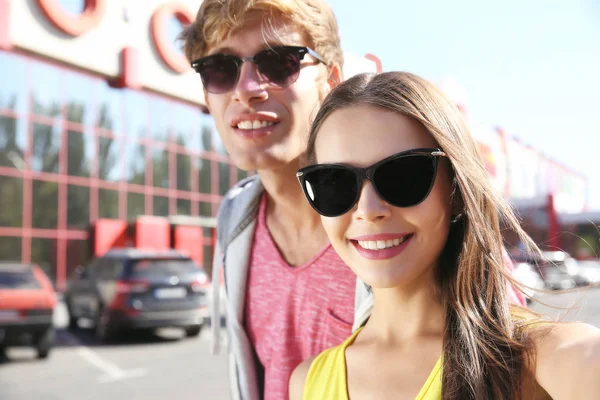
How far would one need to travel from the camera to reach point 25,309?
23.1ft

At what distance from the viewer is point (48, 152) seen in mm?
18047

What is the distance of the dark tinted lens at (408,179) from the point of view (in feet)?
3.22

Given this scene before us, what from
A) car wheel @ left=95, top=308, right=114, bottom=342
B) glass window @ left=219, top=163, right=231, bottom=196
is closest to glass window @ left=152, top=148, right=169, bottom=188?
glass window @ left=219, top=163, right=231, bottom=196

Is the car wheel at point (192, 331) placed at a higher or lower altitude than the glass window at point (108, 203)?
lower

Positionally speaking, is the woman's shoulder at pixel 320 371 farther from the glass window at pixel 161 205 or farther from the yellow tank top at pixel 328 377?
the glass window at pixel 161 205

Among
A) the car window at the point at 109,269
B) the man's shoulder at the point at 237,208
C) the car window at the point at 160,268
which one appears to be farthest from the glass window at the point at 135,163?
the man's shoulder at the point at 237,208

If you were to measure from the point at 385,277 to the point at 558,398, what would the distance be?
32 cm

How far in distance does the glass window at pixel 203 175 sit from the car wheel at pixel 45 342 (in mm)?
14447

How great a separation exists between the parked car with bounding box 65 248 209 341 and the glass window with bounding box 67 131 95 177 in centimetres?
1064

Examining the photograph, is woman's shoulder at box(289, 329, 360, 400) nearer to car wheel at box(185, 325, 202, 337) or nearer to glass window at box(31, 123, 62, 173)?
car wheel at box(185, 325, 202, 337)

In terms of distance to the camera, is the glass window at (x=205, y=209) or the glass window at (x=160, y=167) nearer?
→ the glass window at (x=160, y=167)

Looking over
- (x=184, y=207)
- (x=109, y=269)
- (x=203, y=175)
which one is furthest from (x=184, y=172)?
(x=109, y=269)

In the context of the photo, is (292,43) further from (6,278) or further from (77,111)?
(77,111)

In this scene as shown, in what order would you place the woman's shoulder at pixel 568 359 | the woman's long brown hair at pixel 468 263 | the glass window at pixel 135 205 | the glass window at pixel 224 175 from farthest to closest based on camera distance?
the glass window at pixel 224 175 < the glass window at pixel 135 205 < the woman's long brown hair at pixel 468 263 < the woman's shoulder at pixel 568 359
